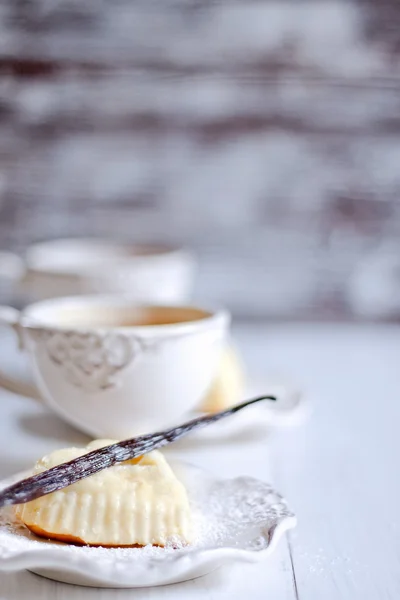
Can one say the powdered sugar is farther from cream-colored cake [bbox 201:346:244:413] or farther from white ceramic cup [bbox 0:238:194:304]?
white ceramic cup [bbox 0:238:194:304]

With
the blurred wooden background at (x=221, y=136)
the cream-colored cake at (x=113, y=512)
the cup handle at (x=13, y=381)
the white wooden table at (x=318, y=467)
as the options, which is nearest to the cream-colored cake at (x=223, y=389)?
the white wooden table at (x=318, y=467)

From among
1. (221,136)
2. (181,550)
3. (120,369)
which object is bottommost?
(181,550)

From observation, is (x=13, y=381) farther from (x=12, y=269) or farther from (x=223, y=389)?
(x=12, y=269)

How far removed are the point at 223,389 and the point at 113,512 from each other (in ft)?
1.11

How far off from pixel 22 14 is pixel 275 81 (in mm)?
420

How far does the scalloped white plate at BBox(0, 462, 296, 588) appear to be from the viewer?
0.46 metres

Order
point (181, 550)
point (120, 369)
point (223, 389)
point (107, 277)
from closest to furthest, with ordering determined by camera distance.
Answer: point (181, 550)
point (120, 369)
point (223, 389)
point (107, 277)

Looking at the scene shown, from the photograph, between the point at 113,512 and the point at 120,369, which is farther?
the point at 120,369

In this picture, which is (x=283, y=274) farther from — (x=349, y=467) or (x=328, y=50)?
(x=349, y=467)

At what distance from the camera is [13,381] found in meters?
0.80

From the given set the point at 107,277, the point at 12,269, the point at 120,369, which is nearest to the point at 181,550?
the point at 120,369

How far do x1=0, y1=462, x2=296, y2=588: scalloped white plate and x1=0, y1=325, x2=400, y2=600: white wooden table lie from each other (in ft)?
0.07

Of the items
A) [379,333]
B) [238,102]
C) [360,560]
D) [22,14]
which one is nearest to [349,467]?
[360,560]

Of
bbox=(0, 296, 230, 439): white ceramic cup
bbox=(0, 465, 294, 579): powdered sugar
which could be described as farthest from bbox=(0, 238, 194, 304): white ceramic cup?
bbox=(0, 465, 294, 579): powdered sugar
